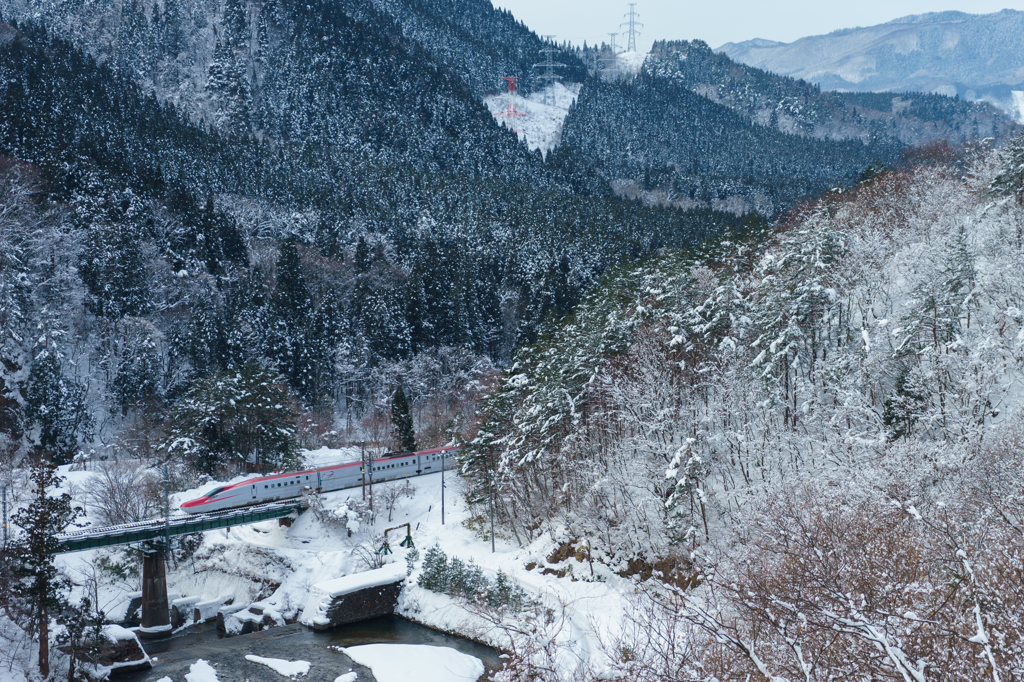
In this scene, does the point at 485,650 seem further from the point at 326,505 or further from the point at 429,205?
the point at 429,205

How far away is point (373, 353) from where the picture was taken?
7175cm

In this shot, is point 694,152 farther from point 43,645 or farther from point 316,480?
point 43,645

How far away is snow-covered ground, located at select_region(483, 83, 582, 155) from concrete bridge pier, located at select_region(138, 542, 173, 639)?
141160 millimetres

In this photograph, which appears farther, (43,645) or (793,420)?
(793,420)

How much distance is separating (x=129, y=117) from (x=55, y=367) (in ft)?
188

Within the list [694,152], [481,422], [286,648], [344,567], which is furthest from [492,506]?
[694,152]

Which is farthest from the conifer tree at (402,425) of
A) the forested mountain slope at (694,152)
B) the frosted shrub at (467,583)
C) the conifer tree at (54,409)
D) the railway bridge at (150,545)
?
the forested mountain slope at (694,152)

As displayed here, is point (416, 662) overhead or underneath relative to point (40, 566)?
underneath

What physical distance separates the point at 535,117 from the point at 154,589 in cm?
17007

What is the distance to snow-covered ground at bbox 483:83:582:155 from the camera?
172 meters

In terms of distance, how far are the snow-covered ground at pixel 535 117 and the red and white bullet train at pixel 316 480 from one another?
407 ft

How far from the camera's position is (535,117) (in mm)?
185125

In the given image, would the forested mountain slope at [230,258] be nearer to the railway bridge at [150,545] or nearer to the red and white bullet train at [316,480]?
the red and white bullet train at [316,480]

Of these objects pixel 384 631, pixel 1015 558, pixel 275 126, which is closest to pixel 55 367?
pixel 384 631
